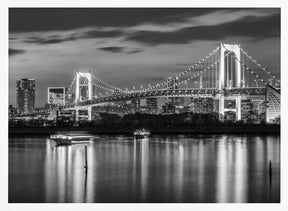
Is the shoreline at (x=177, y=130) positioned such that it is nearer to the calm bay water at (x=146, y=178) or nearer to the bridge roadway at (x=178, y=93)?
the bridge roadway at (x=178, y=93)

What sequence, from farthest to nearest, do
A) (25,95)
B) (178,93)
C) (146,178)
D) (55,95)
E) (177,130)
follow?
(177,130) < (178,93) < (55,95) < (25,95) < (146,178)

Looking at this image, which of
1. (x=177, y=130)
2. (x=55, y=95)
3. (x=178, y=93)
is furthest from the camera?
(x=177, y=130)

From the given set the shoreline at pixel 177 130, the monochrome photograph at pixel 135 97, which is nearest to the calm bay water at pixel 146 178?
the monochrome photograph at pixel 135 97

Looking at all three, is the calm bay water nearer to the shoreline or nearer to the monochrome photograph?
the monochrome photograph

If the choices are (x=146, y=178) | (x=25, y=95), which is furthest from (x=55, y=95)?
(x=146, y=178)

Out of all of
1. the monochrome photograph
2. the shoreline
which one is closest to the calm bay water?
the monochrome photograph

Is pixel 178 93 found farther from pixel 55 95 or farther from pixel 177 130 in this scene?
pixel 177 130
